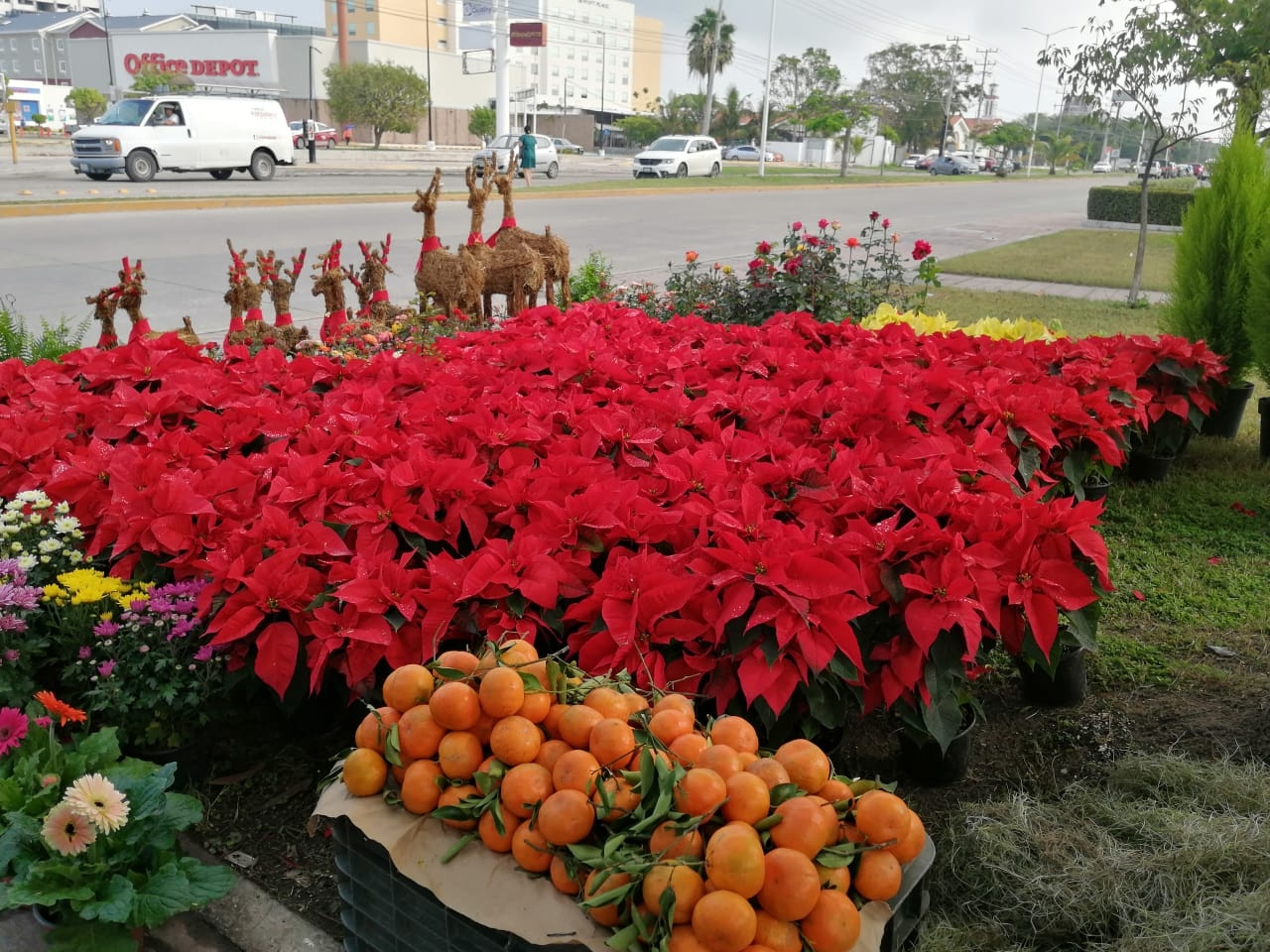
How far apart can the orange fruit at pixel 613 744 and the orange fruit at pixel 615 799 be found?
0.04m

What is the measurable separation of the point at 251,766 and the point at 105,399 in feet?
5.02

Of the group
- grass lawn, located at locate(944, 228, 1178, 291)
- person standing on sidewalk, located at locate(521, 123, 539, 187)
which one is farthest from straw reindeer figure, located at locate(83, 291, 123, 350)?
person standing on sidewalk, located at locate(521, 123, 539, 187)

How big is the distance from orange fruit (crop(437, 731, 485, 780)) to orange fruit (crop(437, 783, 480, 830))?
22 mm

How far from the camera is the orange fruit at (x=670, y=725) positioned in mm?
1822

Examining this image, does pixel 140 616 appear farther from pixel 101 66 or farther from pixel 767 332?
pixel 101 66

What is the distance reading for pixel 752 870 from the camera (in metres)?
1.56

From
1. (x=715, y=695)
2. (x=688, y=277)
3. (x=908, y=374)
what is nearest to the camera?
(x=715, y=695)

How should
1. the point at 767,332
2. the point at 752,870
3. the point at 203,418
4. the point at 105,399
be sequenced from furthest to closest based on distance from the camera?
1. the point at 767,332
2. the point at 105,399
3. the point at 203,418
4. the point at 752,870

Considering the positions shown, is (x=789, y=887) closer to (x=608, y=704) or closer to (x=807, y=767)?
(x=807, y=767)

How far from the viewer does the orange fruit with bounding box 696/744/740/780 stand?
171 centimetres

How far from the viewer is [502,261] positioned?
6.50 metres

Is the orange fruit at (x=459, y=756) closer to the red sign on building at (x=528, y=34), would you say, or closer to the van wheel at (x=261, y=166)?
the van wheel at (x=261, y=166)

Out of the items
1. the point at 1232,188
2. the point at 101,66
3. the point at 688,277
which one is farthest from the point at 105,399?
the point at 101,66

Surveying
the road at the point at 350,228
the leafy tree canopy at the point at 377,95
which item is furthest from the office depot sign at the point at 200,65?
the road at the point at 350,228
